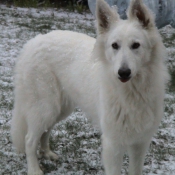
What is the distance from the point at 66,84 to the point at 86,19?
28.0 ft

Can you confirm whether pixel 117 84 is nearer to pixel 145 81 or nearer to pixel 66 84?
pixel 145 81

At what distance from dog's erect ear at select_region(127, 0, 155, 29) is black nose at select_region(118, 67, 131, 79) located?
0.55m

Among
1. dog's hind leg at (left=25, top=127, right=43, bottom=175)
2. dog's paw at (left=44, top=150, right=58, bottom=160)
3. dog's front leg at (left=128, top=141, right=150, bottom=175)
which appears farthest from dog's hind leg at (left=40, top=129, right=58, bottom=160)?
dog's front leg at (left=128, top=141, right=150, bottom=175)

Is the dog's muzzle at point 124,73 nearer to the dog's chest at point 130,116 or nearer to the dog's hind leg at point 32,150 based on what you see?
the dog's chest at point 130,116

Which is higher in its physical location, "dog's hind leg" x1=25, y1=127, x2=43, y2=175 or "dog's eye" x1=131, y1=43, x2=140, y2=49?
"dog's eye" x1=131, y1=43, x2=140, y2=49

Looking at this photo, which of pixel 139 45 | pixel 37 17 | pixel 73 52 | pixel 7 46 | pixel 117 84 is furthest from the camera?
pixel 37 17

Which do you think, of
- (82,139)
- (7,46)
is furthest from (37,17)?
(82,139)

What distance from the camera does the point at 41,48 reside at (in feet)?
13.5

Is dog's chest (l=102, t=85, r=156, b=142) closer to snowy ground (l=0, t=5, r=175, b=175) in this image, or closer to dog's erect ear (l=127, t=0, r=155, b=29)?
dog's erect ear (l=127, t=0, r=155, b=29)

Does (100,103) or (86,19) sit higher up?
(86,19)

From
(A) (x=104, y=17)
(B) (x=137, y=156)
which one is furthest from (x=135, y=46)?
(B) (x=137, y=156)

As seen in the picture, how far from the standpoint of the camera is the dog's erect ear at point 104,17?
3.39 metres

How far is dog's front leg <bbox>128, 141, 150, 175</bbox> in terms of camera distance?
3688mm

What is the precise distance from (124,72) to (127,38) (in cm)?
35
